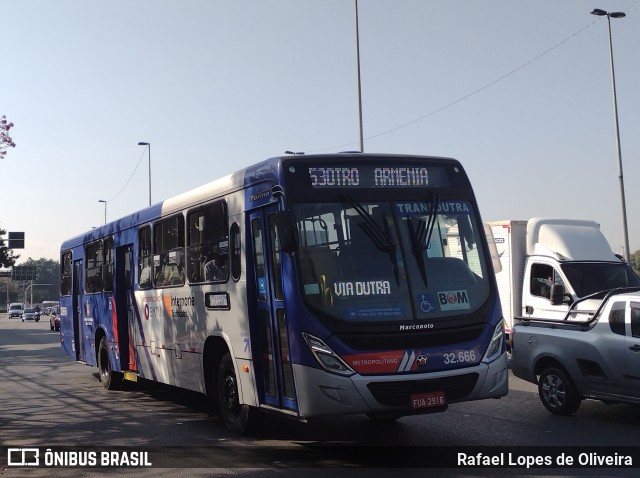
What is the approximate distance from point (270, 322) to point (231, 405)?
185 centimetres

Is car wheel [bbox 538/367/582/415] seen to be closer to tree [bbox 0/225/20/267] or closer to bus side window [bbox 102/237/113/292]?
bus side window [bbox 102/237/113/292]

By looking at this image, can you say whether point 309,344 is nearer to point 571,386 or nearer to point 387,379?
point 387,379

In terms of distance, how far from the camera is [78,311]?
17.5 meters

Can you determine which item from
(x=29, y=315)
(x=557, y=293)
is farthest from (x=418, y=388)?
(x=29, y=315)

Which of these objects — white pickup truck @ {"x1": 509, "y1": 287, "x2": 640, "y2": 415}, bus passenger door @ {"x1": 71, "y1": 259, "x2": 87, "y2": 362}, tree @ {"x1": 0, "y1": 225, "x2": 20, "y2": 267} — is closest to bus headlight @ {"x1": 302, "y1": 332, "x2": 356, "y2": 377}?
white pickup truck @ {"x1": 509, "y1": 287, "x2": 640, "y2": 415}

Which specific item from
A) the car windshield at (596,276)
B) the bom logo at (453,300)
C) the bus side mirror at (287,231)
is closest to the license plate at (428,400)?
the bom logo at (453,300)

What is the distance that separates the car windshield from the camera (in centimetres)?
1531

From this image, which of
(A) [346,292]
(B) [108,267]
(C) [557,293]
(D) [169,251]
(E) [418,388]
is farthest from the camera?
(B) [108,267]

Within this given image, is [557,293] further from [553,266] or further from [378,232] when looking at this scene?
[378,232]

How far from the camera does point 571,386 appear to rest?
34.6ft

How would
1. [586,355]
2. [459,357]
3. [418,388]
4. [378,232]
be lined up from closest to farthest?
1. [418,388]
2. [459,357]
3. [378,232]
4. [586,355]

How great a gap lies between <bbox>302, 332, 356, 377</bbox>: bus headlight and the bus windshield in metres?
0.31

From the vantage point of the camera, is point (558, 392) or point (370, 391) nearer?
point (370, 391)

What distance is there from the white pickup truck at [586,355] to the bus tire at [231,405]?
4.27 metres
